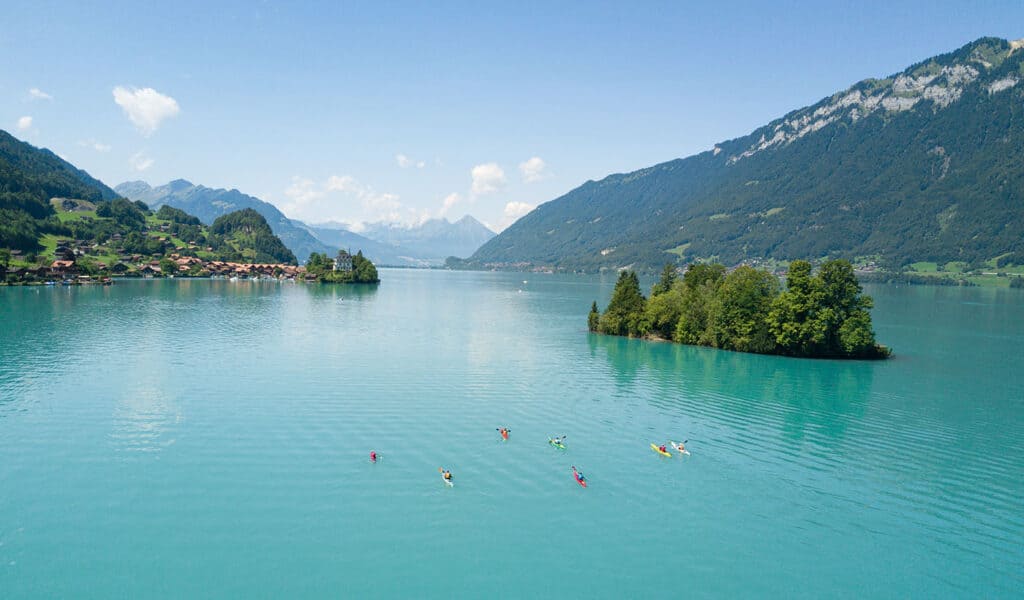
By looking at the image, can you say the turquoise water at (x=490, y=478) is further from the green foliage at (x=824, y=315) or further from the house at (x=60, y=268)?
the house at (x=60, y=268)

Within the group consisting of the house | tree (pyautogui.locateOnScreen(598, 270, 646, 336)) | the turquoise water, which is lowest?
the turquoise water

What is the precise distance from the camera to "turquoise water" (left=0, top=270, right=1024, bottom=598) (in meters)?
26.0

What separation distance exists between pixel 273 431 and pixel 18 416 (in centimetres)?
2125

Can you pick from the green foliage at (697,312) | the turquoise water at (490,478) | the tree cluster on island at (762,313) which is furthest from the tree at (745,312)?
the turquoise water at (490,478)

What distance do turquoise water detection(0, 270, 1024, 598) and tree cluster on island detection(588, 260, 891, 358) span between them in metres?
8.85

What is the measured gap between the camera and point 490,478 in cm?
3612

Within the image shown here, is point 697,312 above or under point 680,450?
above

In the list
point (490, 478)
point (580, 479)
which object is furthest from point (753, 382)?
point (490, 478)

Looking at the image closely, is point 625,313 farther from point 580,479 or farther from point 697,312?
point 580,479

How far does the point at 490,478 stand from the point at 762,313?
68.9 meters

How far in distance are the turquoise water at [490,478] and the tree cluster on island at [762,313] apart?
885cm

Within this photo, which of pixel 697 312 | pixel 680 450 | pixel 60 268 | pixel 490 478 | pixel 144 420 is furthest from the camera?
pixel 60 268

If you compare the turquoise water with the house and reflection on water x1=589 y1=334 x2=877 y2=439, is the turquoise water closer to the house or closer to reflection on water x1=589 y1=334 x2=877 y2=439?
reflection on water x1=589 y1=334 x2=877 y2=439

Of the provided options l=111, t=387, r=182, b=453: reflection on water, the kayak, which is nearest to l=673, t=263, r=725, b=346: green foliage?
the kayak
